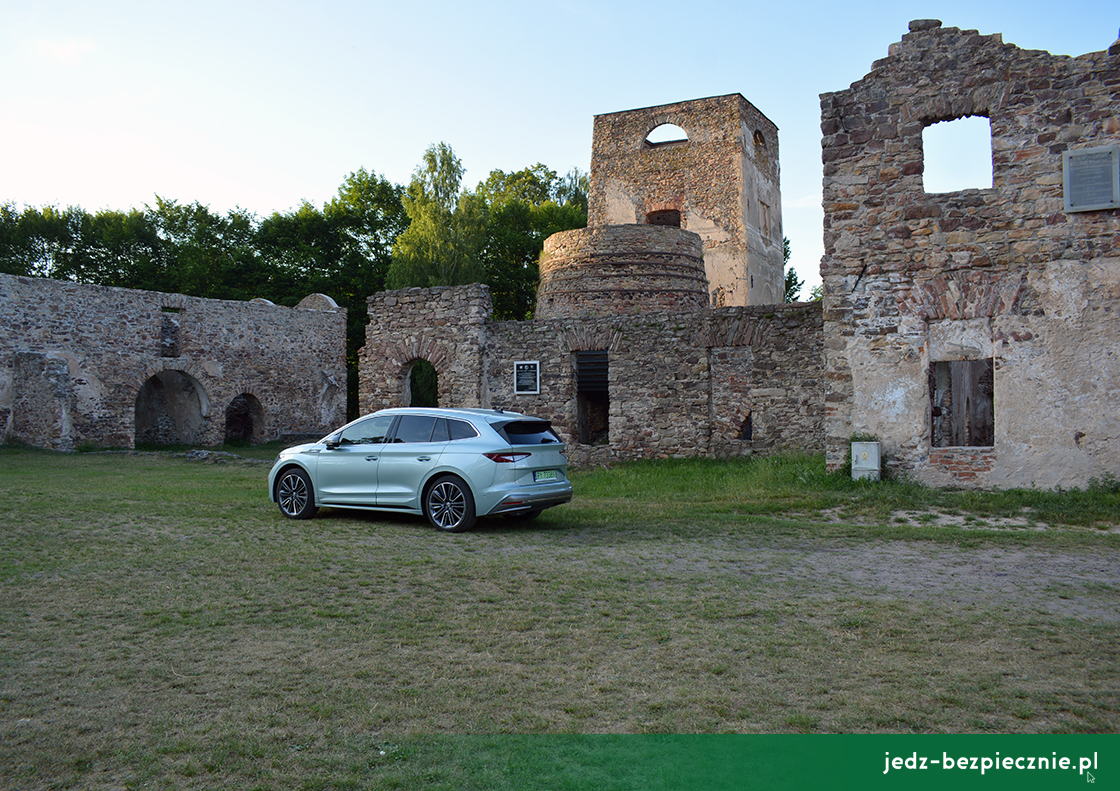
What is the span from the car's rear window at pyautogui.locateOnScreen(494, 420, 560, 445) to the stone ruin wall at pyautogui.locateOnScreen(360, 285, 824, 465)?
720cm

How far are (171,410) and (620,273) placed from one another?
16.9 m

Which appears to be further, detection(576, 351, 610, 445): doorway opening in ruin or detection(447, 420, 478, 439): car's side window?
detection(576, 351, 610, 445): doorway opening in ruin

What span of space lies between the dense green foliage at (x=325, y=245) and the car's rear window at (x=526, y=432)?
26.4 m

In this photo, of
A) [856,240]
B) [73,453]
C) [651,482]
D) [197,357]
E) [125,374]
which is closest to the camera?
[856,240]

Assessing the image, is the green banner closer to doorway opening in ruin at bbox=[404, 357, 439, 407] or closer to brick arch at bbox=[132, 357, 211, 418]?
brick arch at bbox=[132, 357, 211, 418]

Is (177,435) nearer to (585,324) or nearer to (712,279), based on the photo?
(585,324)

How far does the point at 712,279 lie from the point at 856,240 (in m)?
17.3

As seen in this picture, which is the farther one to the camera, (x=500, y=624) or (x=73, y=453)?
(x=73, y=453)

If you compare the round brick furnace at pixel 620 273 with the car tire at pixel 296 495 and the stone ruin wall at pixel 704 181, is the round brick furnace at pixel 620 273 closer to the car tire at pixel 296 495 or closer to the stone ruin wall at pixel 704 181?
the stone ruin wall at pixel 704 181

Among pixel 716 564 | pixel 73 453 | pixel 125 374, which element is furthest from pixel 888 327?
pixel 125 374

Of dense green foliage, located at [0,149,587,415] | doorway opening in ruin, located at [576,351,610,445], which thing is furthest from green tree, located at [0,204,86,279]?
doorway opening in ruin, located at [576,351,610,445]

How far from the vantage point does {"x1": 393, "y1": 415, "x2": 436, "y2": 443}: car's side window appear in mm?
9914

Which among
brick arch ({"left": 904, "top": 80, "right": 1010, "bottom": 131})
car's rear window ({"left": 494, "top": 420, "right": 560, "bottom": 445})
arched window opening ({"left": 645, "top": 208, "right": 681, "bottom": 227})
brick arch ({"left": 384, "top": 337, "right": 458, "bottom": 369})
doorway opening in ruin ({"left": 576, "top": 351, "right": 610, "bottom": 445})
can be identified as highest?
arched window opening ({"left": 645, "top": 208, "right": 681, "bottom": 227})

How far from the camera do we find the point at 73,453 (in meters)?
22.0
